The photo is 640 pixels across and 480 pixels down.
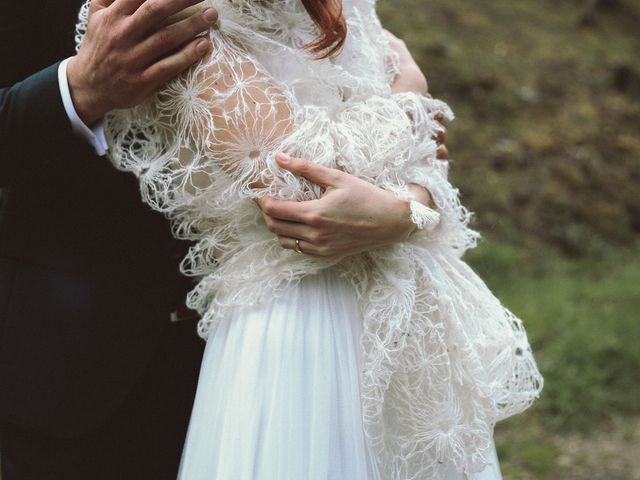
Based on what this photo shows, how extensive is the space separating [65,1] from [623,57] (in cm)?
660

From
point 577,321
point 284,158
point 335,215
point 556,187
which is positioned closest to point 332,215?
point 335,215

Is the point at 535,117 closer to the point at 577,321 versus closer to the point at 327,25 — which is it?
the point at 577,321

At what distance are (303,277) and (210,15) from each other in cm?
53

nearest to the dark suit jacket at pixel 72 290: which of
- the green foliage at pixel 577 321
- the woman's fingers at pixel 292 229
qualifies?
the woman's fingers at pixel 292 229

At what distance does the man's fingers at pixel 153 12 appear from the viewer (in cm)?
141

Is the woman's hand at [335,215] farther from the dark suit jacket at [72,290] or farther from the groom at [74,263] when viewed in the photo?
the dark suit jacket at [72,290]

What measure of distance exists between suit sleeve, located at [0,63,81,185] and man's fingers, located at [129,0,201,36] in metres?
0.20

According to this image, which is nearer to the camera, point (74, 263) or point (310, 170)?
point (310, 170)

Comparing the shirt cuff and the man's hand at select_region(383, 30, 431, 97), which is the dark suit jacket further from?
the man's hand at select_region(383, 30, 431, 97)

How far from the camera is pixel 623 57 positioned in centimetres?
726

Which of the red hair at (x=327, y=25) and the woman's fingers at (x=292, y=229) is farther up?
the red hair at (x=327, y=25)

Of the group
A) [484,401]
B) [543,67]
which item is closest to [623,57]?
[543,67]

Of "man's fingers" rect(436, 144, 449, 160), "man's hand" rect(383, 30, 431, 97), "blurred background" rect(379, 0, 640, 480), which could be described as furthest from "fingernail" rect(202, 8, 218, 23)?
"blurred background" rect(379, 0, 640, 480)

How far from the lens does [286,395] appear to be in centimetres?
154
